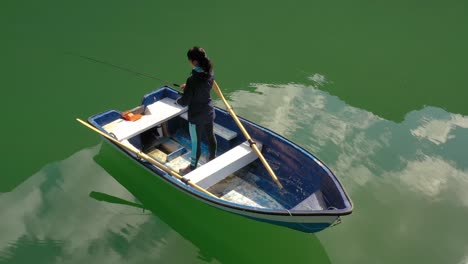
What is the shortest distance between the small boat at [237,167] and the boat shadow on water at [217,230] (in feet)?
1.60

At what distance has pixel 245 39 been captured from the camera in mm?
15234

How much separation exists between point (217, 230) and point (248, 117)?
402 centimetres

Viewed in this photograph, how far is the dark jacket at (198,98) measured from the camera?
6730 mm

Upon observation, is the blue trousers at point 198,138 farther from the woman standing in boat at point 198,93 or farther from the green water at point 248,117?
the green water at point 248,117

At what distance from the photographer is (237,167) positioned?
773cm

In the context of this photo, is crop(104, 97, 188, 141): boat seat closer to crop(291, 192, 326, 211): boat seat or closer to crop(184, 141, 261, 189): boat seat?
crop(184, 141, 261, 189): boat seat

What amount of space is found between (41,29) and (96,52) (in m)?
3.06

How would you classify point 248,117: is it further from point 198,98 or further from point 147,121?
point 198,98

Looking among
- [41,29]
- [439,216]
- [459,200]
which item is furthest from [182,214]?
[41,29]

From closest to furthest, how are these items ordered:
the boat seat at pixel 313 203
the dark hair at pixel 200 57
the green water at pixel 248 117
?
the dark hair at pixel 200 57, the boat seat at pixel 313 203, the green water at pixel 248 117

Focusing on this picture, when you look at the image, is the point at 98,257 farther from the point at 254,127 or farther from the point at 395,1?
the point at 395,1

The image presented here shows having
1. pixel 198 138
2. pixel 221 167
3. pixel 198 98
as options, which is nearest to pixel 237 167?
pixel 221 167

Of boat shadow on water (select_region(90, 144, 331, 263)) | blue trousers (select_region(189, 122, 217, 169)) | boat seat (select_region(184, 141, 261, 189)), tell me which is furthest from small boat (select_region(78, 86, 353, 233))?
boat shadow on water (select_region(90, 144, 331, 263))

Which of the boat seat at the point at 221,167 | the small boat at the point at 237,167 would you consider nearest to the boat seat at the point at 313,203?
the small boat at the point at 237,167
